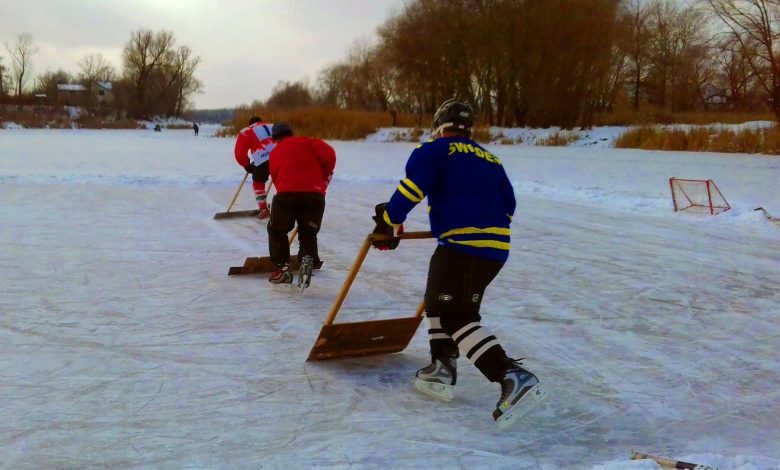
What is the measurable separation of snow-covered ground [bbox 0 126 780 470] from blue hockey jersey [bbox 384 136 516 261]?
766 millimetres

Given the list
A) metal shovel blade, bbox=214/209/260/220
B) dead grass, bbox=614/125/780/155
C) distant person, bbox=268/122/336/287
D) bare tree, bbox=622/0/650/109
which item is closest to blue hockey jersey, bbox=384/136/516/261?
distant person, bbox=268/122/336/287

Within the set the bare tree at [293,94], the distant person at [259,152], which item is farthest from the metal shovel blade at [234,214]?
the bare tree at [293,94]

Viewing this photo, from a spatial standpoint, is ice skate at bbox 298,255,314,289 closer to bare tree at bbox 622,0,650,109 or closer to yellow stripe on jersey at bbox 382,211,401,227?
yellow stripe on jersey at bbox 382,211,401,227

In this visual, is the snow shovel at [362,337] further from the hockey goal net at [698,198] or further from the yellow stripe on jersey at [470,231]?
the hockey goal net at [698,198]

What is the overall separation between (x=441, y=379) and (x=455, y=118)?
3.82 feet

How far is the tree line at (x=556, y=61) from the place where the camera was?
27.2m

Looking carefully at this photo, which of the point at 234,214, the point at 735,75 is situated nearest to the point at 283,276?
the point at 234,214

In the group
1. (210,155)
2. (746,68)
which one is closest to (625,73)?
(746,68)

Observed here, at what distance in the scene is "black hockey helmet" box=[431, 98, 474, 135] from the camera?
2730 mm

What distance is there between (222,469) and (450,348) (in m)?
1.14

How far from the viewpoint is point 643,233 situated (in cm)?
718

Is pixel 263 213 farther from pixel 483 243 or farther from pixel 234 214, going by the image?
pixel 483 243

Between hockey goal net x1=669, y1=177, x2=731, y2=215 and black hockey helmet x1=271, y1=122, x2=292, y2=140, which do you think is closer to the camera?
black hockey helmet x1=271, y1=122, x2=292, y2=140

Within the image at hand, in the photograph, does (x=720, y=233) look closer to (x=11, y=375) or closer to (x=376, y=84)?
(x=11, y=375)
